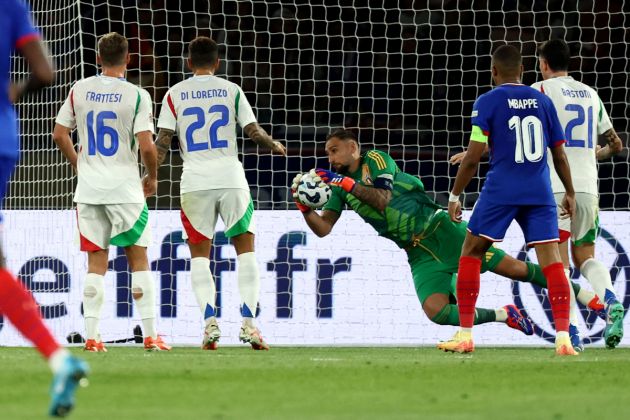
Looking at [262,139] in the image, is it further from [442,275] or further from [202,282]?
[442,275]

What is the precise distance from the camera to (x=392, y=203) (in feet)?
31.2

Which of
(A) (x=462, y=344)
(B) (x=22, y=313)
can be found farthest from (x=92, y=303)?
(B) (x=22, y=313)

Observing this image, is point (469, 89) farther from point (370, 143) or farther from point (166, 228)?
point (166, 228)

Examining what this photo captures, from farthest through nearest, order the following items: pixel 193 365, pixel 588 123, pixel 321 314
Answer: pixel 321 314 → pixel 588 123 → pixel 193 365

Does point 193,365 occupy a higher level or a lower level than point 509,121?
lower

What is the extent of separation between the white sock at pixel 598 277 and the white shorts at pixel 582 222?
0.16m

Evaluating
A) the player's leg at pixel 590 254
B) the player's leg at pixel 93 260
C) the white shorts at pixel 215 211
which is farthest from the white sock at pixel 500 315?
the player's leg at pixel 93 260

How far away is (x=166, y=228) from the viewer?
10.8m

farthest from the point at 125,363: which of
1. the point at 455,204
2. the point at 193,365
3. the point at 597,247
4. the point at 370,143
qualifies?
the point at 370,143

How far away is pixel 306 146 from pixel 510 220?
7.74m

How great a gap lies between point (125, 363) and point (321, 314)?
3833 mm

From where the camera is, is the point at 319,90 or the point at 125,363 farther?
the point at 319,90

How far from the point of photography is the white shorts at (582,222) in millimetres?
9086

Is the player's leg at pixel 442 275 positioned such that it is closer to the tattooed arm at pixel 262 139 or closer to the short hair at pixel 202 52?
the tattooed arm at pixel 262 139
